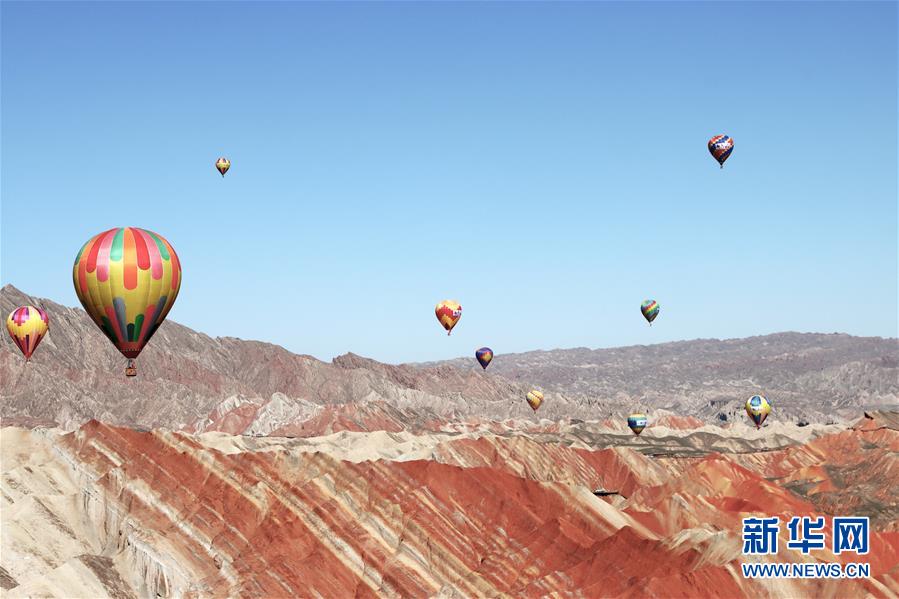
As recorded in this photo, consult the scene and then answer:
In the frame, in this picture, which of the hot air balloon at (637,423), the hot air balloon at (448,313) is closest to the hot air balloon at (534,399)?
the hot air balloon at (637,423)

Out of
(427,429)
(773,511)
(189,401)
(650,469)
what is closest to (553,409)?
(427,429)

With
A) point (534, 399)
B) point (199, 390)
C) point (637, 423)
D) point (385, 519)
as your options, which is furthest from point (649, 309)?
point (199, 390)

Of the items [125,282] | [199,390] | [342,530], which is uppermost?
[199,390]

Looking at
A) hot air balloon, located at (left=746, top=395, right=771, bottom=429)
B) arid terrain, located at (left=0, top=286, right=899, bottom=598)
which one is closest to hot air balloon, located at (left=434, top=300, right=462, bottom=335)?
arid terrain, located at (left=0, top=286, right=899, bottom=598)

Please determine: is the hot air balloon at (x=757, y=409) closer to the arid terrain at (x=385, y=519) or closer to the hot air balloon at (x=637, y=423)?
the hot air balloon at (x=637, y=423)

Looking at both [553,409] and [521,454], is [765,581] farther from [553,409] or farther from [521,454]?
[553,409]

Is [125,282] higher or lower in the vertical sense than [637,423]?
lower

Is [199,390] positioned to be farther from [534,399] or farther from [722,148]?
[722,148]

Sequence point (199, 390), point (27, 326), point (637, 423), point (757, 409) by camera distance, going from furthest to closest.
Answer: point (199, 390) → point (757, 409) → point (637, 423) → point (27, 326)

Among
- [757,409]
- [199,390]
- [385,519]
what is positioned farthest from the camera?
[199,390]
